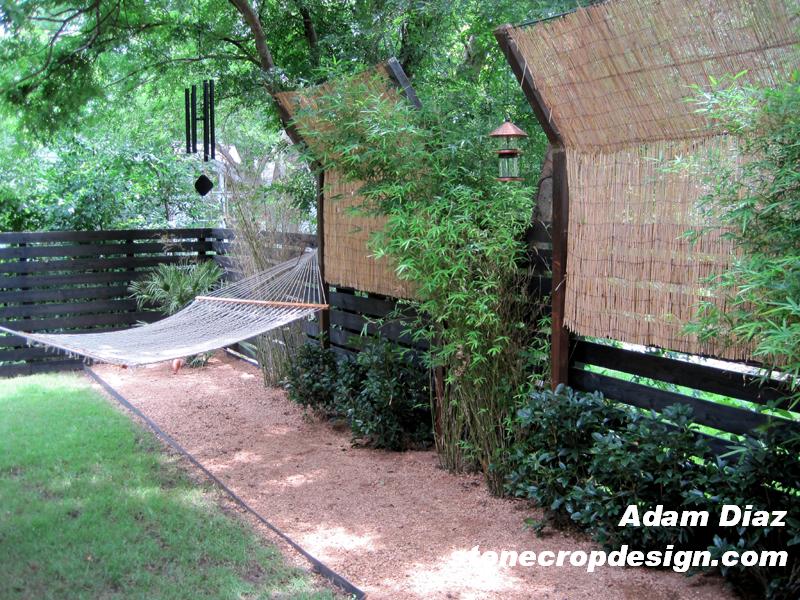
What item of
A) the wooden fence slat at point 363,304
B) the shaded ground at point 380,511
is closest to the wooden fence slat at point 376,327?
the wooden fence slat at point 363,304

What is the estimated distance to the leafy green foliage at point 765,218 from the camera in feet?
5.32

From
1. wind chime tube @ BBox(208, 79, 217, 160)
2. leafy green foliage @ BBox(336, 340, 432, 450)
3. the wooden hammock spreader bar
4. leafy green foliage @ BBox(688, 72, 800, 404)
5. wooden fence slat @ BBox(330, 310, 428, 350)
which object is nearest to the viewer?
leafy green foliage @ BBox(688, 72, 800, 404)

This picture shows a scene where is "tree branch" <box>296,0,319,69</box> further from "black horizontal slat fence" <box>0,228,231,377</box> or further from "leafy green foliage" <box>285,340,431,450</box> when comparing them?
"leafy green foliage" <box>285,340,431,450</box>

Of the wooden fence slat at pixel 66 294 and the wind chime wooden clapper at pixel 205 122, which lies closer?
the wind chime wooden clapper at pixel 205 122

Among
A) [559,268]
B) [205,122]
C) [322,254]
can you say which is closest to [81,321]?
[205,122]

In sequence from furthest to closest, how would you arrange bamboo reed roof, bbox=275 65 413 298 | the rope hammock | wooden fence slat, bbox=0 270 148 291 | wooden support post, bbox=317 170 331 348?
wooden fence slat, bbox=0 270 148 291 → wooden support post, bbox=317 170 331 348 → bamboo reed roof, bbox=275 65 413 298 → the rope hammock

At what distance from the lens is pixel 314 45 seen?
511 centimetres

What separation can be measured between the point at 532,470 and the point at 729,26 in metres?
1.61

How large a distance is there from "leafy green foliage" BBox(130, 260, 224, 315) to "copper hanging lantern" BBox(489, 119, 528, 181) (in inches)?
153

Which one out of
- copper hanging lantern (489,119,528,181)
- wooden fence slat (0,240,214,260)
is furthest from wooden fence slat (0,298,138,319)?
copper hanging lantern (489,119,528,181)

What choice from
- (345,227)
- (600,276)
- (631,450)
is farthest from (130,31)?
(631,450)

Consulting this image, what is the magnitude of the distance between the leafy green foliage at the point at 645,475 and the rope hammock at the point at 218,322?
5.08 feet

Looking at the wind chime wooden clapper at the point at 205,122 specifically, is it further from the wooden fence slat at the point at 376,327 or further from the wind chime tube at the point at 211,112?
the wooden fence slat at the point at 376,327

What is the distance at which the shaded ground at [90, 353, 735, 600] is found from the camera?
2264mm
